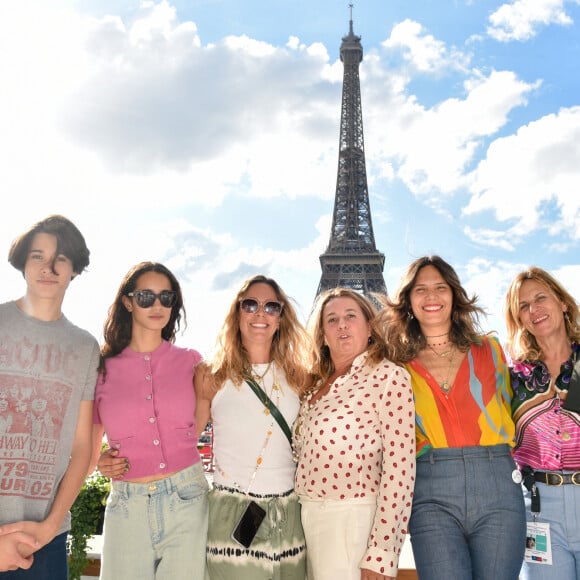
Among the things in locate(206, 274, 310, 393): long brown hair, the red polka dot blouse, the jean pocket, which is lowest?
the jean pocket

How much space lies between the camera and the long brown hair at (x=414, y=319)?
405 centimetres

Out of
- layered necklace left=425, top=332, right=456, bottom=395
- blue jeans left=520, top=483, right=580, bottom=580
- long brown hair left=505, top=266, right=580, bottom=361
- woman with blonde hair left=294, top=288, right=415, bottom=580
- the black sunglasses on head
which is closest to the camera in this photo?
woman with blonde hair left=294, top=288, right=415, bottom=580

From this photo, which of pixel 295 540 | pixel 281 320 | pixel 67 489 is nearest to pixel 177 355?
pixel 281 320

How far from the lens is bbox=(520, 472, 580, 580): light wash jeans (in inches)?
137

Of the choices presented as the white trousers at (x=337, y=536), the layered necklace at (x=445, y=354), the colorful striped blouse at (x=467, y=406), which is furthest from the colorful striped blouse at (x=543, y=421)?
the white trousers at (x=337, y=536)

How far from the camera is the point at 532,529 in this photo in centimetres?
359

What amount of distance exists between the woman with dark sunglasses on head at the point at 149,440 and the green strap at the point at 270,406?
0.41 metres

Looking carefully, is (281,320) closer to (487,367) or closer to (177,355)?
(177,355)

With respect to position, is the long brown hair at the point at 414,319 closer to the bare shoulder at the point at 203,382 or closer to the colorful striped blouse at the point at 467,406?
the colorful striped blouse at the point at 467,406

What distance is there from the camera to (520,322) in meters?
4.24

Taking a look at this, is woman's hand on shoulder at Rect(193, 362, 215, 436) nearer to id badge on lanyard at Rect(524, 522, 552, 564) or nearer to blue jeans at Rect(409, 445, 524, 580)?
blue jeans at Rect(409, 445, 524, 580)

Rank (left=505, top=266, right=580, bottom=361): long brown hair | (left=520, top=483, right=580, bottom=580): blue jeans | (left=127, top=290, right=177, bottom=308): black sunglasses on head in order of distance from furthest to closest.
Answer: (left=505, top=266, right=580, bottom=361): long brown hair, (left=127, top=290, right=177, bottom=308): black sunglasses on head, (left=520, top=483, right=580, bottom=580): blue jeans

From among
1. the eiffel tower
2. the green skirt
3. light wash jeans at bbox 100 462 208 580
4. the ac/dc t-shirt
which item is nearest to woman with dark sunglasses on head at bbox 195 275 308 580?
the green skirt

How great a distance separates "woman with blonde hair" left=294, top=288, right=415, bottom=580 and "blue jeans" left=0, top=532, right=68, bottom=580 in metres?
1.33
